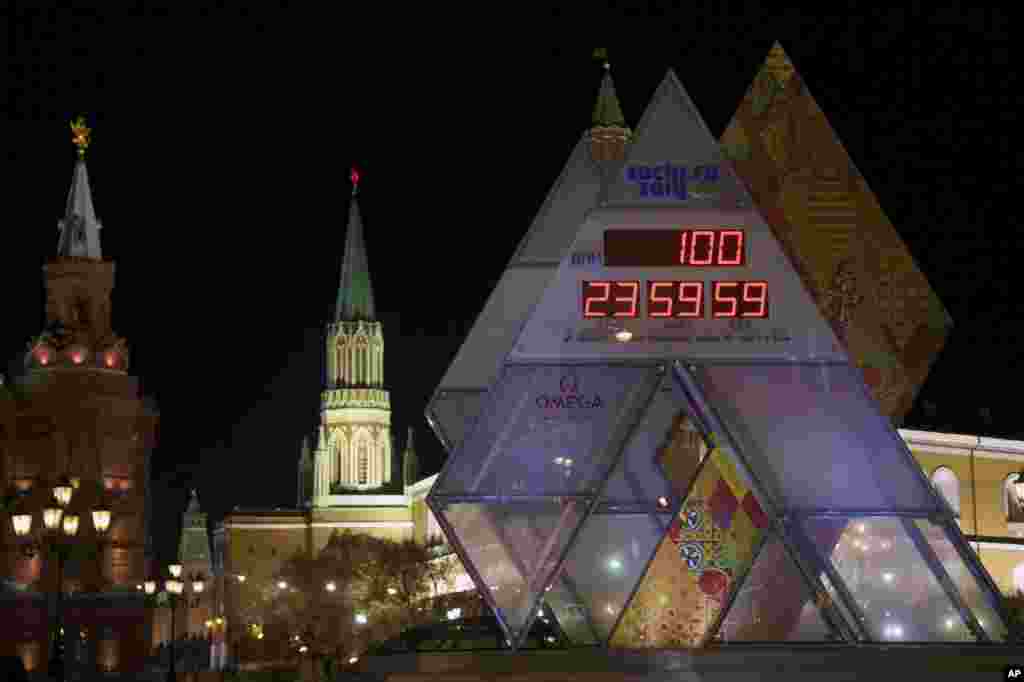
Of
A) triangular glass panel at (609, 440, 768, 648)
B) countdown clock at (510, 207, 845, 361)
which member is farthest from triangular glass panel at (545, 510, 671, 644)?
countdown clock at (510, 207, 845, 361)

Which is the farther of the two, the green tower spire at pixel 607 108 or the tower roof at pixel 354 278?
the tower roof at pixel 354 278

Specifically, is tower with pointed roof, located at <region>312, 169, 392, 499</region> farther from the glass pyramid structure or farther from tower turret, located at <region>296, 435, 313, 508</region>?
the glass pyramid structure

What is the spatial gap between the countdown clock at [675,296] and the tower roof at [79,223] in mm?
76207

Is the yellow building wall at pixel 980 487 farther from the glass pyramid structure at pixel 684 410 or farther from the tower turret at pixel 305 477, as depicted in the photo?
the tower turret at pixel 305 477

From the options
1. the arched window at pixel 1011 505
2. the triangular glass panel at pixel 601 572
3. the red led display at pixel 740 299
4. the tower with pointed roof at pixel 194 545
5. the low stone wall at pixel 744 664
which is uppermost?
the tower with pointed roof at pixel 194 545

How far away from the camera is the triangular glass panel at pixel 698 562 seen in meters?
32.8

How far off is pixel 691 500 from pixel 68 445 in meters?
74.1

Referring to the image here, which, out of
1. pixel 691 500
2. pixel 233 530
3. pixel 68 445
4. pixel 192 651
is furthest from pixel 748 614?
pixel 233 530

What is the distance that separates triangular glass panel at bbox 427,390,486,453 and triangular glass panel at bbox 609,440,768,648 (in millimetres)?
4790

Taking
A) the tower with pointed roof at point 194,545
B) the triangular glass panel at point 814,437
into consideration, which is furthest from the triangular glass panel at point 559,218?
the tower with pointed roof at point 194,545

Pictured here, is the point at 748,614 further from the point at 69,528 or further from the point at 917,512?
the point at 69,528

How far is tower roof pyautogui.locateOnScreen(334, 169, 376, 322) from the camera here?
15050 centimetres

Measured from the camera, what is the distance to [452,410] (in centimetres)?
3716

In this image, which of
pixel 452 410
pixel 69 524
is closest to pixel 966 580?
pixel 452 410
